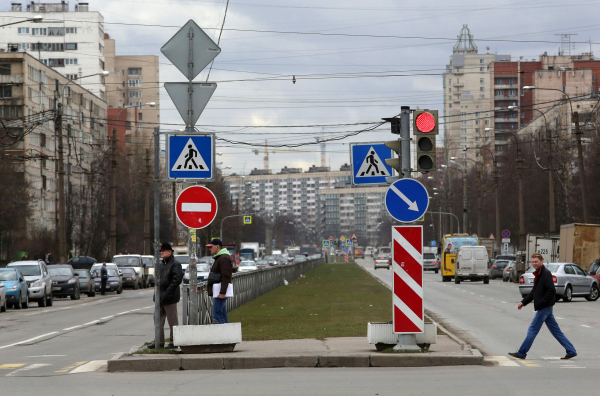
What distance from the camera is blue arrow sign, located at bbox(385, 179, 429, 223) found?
1310cm

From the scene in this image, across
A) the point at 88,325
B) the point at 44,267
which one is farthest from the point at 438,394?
the point at 44,267

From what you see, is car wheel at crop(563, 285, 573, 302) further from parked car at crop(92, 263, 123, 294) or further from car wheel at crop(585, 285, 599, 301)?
parked car at crop(92, 263, 123, 294)

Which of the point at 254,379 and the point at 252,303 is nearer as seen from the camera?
the point at 254,379

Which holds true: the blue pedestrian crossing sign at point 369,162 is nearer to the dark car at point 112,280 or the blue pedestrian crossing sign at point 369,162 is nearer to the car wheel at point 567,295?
the car wheel at point 567,295

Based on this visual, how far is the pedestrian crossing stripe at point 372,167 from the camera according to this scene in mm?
14492

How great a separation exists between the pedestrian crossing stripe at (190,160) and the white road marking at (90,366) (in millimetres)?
3106

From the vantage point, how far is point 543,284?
14.0 meters

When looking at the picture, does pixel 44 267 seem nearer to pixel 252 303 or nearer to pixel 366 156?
pixel 252 303

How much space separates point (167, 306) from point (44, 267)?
2429 centimetres

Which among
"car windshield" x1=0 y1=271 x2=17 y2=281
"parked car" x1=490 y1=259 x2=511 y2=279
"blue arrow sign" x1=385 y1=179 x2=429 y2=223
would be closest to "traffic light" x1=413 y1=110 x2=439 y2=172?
"blue arrow sign" x1=385 y1=179 x2=429 y2=223

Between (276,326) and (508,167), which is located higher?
(508,167)

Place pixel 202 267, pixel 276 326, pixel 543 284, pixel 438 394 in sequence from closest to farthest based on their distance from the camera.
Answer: pixel 438 394 < pixel 543 284 < pixel 276 326 < pixel 202 267

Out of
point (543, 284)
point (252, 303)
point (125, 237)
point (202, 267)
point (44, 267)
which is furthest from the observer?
point (125, 237)

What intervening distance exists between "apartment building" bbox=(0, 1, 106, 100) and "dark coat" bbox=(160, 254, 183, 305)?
4726 inches
